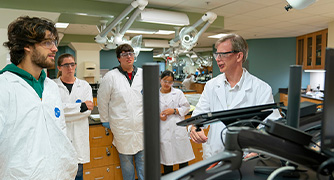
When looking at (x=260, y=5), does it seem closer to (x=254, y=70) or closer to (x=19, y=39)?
(x=19, y=39)

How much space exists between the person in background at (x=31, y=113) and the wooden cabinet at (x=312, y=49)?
22.8ft

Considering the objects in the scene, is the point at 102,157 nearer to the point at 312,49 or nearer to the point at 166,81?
the point at 166,81

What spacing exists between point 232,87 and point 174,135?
133 cm

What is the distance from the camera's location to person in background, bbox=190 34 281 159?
1592 millimetres

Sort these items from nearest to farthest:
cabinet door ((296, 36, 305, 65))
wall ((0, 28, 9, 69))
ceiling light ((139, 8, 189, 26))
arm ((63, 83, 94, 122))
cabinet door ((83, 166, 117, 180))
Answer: arm ((63, 83, 94, 122)), cabinet door ((83, 166, 117, 180)), wall ((0, 28, 9, 69)), ceiling light ((139, 8, 189, 26)), cabinet door ((296, 36, 305, 65))

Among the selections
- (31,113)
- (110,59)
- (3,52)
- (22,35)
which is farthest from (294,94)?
(110,59)

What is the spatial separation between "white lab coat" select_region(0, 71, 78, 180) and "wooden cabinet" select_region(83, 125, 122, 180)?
1.36 m

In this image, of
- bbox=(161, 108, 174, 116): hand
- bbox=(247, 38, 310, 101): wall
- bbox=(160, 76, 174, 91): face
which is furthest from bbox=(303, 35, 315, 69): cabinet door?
bbox=(161, 108, 174, 116): hand

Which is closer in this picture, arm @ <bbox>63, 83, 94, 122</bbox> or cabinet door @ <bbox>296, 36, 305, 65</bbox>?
arm @ <bbox>63, 83, 94, 122</bbox>

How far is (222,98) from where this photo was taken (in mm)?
1675

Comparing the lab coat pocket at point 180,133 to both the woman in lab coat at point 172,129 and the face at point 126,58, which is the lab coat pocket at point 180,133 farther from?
the face at point 126,58

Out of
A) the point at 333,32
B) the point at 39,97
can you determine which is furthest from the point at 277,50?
the point at 39,97

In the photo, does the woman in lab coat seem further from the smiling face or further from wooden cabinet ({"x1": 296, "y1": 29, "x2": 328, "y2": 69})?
wooden cabinet ({"x1": 296, "y1": 29, "x2": 328, "y2": 69})

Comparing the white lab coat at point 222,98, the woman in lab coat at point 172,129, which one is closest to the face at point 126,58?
the woman in lab coat at point 172,129
